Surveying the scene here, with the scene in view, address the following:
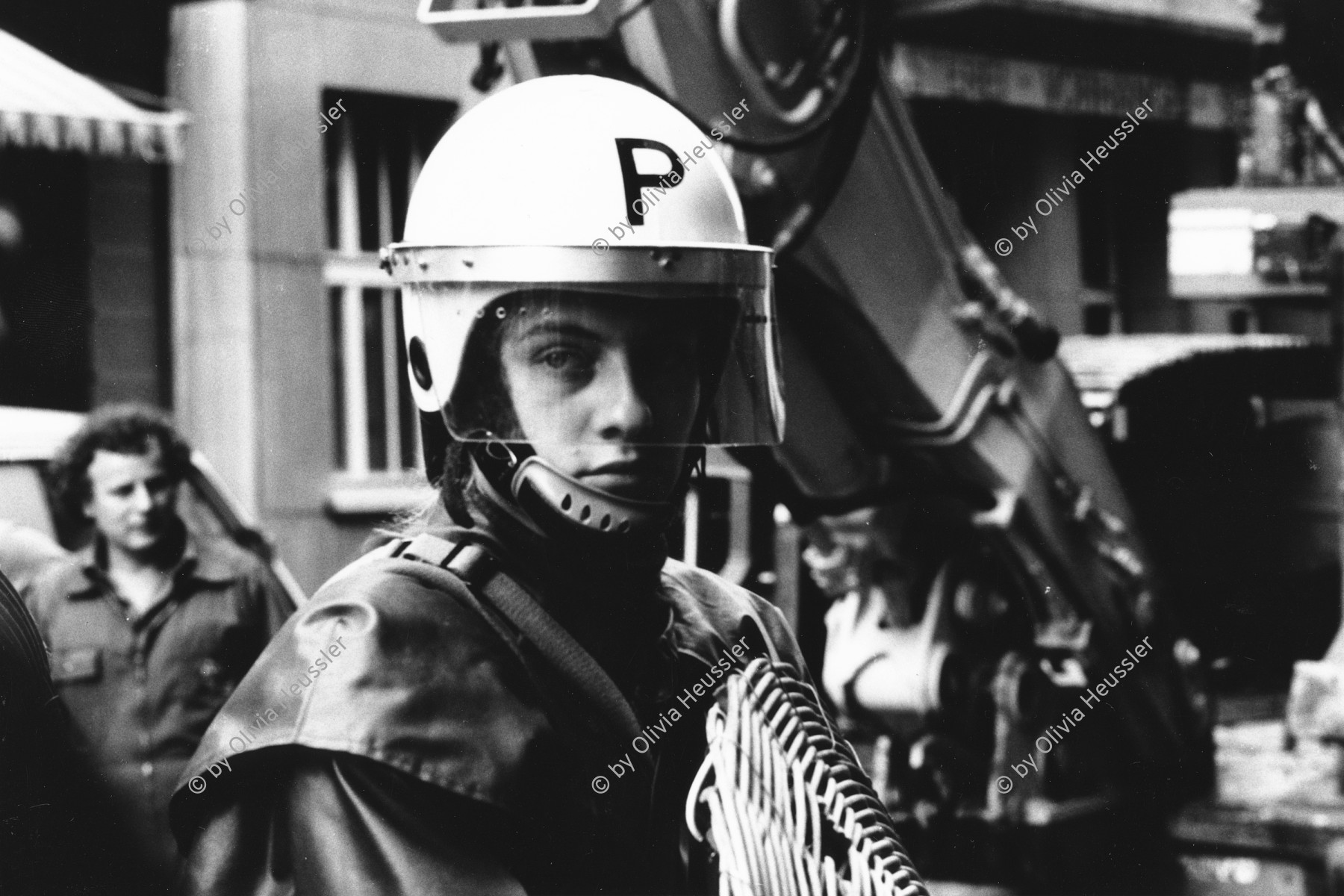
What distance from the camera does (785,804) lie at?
7.66 ft

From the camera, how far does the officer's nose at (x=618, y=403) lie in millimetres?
2199

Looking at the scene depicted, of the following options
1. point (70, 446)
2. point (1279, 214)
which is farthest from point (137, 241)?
point (1279, 214)

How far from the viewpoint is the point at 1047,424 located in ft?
19.4

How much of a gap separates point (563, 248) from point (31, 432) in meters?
2.53

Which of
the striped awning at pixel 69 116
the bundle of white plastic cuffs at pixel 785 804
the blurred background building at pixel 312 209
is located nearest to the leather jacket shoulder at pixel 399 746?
the bundle of white plastic cuffs at pixel 785 804

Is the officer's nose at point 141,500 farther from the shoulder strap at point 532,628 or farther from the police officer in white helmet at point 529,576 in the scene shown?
the shoulder strap at point 532,628

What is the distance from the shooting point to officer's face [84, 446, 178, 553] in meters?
4.58

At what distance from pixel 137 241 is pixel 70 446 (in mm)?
3315

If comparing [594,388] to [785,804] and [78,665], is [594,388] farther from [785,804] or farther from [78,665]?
[78,665]

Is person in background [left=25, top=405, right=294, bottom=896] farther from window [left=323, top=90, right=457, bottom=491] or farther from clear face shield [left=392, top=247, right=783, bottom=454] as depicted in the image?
clear face shield [left=392, top=247, right=783, bottom=454]

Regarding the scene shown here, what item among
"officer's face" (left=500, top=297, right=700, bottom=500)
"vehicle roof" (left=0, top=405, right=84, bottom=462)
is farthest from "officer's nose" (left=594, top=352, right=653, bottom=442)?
"vehicle roof" (left=0, top=405, right=84, bottom=462)

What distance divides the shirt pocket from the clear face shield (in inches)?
89.7

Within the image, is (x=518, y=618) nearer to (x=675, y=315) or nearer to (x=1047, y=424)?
(x=675, y=315)

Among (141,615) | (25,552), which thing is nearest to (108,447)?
(141,615)
